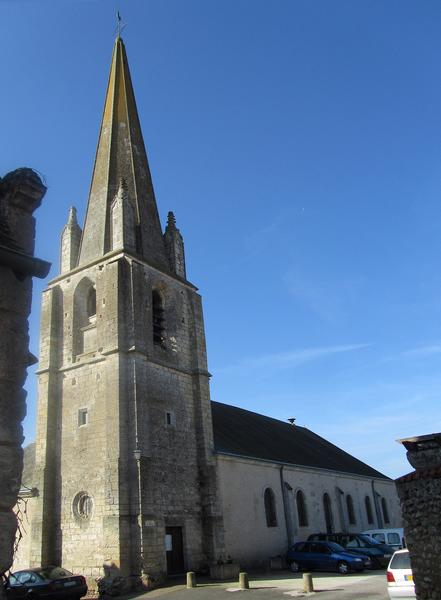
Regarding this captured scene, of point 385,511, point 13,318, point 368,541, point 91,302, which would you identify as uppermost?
point 91,302

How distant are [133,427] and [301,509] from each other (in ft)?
40.0

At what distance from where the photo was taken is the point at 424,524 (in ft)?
26.2

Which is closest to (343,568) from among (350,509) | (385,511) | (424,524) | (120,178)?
(424,524)

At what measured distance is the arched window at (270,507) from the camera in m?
22.8

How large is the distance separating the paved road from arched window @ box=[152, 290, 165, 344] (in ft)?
28.1

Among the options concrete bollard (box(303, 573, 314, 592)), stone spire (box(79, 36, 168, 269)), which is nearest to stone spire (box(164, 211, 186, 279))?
stone spire (box(79, 36, 168, 269))

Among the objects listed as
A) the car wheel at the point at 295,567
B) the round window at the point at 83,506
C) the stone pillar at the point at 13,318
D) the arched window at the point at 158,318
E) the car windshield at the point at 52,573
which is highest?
the arched window at the point at 158,318

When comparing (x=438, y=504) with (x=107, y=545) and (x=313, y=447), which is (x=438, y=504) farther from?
(x=313, y=447)

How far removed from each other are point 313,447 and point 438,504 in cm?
2699

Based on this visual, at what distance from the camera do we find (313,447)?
33.8m

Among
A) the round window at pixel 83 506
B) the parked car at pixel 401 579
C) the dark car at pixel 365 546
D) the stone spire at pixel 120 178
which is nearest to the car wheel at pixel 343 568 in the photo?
the dark car at pixel 365 546

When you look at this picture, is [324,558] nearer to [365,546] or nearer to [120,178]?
[365,546]

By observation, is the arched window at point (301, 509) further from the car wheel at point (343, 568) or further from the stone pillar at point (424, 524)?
the stone pillar at point (424, 524)

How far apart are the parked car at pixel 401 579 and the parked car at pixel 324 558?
876 cm
